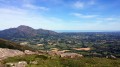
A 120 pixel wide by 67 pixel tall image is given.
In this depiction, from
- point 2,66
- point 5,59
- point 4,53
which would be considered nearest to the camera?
point 2,66

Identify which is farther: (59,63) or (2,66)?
(59,63)

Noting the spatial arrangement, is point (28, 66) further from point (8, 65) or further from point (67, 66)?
point (67, 66)

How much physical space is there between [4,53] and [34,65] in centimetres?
1284

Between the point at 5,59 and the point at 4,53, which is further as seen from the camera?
the point at 4,53

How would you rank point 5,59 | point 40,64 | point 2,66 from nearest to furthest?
point 2,66, point 40,64, point 5,59

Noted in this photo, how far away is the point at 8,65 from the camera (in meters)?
34.2

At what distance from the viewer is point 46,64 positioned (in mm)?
35875

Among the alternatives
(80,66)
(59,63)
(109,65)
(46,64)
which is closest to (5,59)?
(46,64)

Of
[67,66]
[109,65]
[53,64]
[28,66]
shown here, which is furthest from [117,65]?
[28,66]

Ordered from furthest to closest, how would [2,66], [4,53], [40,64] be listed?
[4,53]
[40,64]
[2,66]

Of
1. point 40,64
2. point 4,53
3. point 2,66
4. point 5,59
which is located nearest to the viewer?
point 2,66

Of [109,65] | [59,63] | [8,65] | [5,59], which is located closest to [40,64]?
[59,63]

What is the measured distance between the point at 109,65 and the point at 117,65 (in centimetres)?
187

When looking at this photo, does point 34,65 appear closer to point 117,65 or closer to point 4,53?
point 4,53
